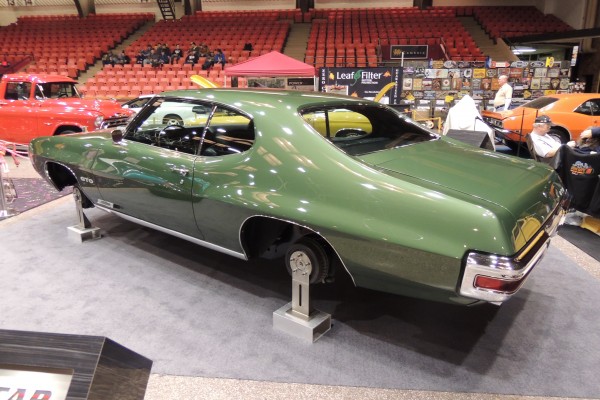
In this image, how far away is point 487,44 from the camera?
1717 cm

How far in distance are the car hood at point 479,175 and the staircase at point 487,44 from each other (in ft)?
49.4

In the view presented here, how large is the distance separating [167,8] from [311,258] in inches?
904

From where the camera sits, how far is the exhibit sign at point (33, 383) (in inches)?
38.6

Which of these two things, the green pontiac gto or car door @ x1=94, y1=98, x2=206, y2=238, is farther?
car door @ x1=94, y1=98, x2=206, y2=238

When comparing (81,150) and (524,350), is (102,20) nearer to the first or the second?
(81,150)

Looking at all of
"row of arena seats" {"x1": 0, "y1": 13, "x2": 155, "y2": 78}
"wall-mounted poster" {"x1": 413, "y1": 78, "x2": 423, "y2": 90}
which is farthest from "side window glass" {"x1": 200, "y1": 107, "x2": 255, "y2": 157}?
"row of arena seats" {"x1": 0, "y1": 13, "x2": 155, "y2": 78}

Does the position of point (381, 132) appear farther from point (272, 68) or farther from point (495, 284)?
point (272, 68)

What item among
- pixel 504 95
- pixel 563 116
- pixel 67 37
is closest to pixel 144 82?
pixel 67 37

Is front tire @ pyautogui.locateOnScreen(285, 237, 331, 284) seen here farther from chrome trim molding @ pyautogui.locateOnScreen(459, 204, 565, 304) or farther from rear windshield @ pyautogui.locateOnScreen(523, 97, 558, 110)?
rear windshield @ pyautogui.locateOnScreen(523, 97, 558, 110)

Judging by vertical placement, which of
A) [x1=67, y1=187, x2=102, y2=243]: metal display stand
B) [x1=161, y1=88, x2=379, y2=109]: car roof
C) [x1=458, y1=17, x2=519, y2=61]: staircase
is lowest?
[x1=67, y1=187, x2=102, y2=243]: metal display stand

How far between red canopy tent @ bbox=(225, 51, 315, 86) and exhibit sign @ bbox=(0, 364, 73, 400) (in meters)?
9.40

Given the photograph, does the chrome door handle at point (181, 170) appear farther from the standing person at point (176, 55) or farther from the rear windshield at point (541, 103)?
the standing person at point (176, 55)

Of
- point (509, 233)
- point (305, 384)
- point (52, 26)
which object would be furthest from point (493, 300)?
point (52, 26)

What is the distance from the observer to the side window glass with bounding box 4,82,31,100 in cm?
778
